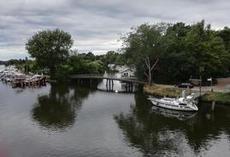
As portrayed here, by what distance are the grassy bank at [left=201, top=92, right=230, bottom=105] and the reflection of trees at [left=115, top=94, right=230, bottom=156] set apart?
3.16m

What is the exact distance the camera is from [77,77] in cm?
13425

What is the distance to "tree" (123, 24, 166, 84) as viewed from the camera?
100 meters

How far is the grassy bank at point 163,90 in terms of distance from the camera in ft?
287

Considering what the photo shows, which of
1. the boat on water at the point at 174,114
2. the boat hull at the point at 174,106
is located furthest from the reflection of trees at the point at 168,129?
the boat hull at the point at 174,106

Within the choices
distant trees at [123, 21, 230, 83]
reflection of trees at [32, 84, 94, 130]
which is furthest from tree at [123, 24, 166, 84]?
reflection of trees at [32, 84, 94, 130]

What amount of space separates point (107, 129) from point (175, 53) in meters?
49.6

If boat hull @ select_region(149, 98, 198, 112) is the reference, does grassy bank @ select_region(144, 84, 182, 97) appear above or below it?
above

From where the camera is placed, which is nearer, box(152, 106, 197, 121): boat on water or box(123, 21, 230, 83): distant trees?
box(152, 106, 197, 121): boat on water

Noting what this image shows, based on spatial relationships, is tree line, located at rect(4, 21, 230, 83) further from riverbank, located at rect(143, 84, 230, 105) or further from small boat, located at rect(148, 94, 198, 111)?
small boat, located at rect(148, 94, 198, 111)

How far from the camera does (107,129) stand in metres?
57.5

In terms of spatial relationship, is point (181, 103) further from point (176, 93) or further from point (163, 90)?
point (163, 90)

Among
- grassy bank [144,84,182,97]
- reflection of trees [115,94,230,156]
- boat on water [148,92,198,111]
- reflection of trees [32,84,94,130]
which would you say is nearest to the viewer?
reflection of trees [115,94,230,156]

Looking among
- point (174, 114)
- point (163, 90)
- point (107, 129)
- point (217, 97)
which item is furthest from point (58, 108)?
point (217, 97)

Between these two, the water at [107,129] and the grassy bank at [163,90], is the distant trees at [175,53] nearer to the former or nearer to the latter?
the grassy bank at [163,90]
